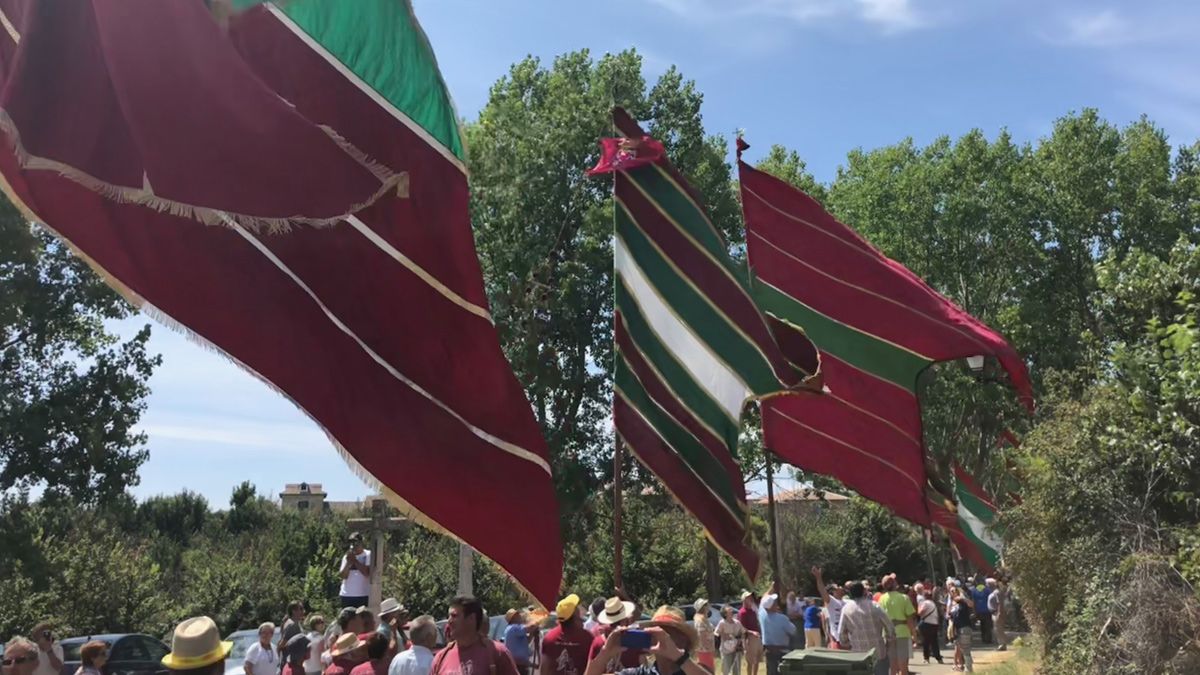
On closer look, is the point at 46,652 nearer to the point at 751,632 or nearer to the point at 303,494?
the point at 751,632

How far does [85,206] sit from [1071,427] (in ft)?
47.7

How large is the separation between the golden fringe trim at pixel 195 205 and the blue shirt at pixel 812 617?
1653cm

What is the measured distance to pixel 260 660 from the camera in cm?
1216

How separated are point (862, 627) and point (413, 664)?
6804mm

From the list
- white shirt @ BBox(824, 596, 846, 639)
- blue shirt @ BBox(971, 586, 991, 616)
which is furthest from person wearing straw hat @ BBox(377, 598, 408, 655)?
blue shirt @ BBox(971, 586, 991, 616)

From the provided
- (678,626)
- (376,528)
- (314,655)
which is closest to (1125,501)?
(376,528)

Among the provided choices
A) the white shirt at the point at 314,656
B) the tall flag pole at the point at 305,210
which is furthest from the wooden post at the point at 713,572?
the tall flag pole at the point at 305,210

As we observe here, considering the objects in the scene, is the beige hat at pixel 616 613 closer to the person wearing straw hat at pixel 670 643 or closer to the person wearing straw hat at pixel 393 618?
the person wearing straw hat at pixel 670 643

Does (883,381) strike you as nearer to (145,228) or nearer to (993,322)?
(145,228)

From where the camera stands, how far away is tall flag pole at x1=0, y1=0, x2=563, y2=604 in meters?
4.14

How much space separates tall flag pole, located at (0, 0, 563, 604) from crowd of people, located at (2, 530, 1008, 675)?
92 cm

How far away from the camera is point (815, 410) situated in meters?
14.0

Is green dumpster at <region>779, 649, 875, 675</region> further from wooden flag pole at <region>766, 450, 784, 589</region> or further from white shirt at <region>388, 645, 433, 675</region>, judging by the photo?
wooden flag pole at <region>766, 450, 784, 589</region>

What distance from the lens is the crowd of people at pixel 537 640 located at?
5195mm
